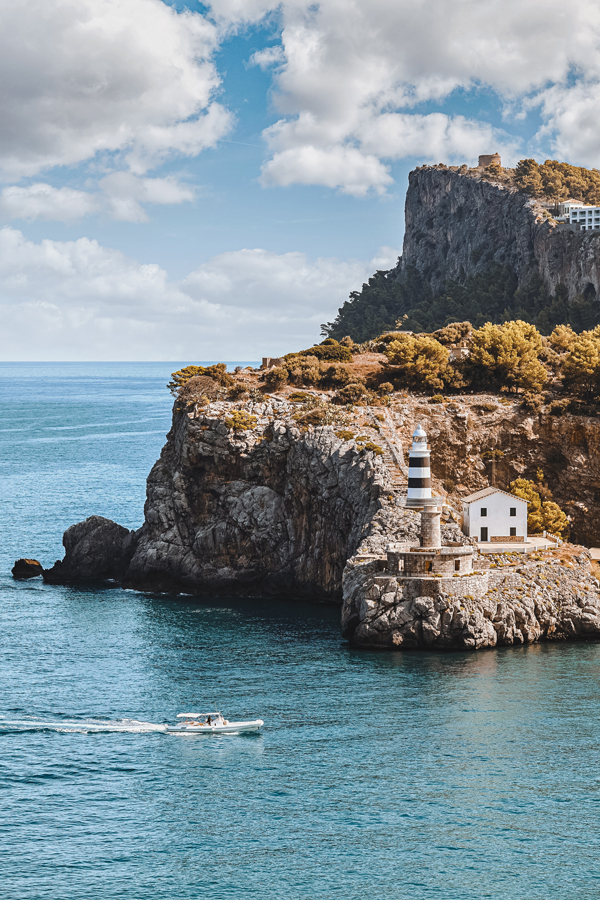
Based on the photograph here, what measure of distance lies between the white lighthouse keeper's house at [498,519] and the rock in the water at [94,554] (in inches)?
1099

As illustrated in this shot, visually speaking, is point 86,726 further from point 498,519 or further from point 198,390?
point 198,390

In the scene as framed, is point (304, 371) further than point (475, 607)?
Yes

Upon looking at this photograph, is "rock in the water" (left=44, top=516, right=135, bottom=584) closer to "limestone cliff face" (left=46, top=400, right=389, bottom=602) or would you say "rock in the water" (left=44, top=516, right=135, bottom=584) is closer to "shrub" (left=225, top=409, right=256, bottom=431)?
"limestone cliff face" (left=46, top=400, right=389, bottom=602)

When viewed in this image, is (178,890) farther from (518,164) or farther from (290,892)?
(518,164)

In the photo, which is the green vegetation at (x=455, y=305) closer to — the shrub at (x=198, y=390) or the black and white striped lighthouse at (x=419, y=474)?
the shrub at (x=198, y=390)

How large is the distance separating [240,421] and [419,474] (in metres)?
20.2

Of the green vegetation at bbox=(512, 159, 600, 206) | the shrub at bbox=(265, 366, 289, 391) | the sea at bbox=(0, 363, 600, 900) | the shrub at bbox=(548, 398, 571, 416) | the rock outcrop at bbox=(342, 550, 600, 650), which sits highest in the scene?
the green vegetation at bbox=(512, 159, 600, 206)

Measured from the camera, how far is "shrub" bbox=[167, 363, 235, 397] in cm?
8408

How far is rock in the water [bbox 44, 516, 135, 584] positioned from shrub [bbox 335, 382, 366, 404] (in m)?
19.0

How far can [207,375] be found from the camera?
282ft

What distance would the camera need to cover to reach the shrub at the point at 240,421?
75250mm

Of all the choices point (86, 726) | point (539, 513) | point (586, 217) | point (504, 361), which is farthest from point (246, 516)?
point (586, 217)

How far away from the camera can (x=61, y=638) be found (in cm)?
5941

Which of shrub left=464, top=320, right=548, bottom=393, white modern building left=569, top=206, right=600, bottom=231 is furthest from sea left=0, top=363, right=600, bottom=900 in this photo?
white modern building left=569, top=206, right=600, bottom=231
